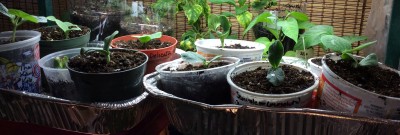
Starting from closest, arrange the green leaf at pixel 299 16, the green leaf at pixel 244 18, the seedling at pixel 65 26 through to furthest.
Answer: the seedling at pixel 65 26 → the green leaf at pixel 299 16 → the green leaf at pixel 244 18

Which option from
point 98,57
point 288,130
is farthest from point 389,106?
point 98,57

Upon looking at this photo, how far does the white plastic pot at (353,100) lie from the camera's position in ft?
2.14

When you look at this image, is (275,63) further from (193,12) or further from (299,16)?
(193,12)

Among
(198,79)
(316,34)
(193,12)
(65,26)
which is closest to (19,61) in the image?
(65,26)

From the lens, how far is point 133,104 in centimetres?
79

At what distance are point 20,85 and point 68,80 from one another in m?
0.12

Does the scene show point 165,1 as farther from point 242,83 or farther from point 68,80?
point 242,83

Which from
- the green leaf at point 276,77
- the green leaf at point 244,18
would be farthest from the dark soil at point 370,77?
the green leaf at point 244,18

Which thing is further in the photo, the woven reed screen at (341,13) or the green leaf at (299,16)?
the woven reed screen at (341,13)

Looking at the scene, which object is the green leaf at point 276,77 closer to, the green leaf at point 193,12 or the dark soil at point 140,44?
the dark soil at point 140,44

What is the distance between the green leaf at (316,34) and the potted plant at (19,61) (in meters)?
0.76

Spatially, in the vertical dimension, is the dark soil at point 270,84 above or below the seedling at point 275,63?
below

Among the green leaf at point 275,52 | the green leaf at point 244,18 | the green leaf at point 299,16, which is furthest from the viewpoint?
the green leaf at point 244,18

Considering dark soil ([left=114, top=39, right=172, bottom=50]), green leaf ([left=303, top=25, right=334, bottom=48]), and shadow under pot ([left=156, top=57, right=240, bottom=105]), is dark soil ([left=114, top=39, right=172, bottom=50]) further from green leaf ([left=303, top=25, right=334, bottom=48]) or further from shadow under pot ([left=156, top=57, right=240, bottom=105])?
green leaf ([left=303, top=25, right=334, bottom=48])
